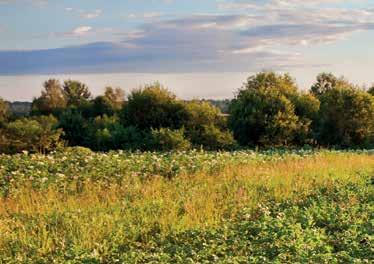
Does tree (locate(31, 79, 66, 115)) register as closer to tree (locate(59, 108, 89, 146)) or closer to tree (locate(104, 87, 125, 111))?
tree (locate(104, 87, 125, 111))

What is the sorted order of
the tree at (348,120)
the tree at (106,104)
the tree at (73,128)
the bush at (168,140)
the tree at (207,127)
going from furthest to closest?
the tree at (106,104)
the tree at (73,128)
the tree at (348,120)
the tree at (207,127)
the bush at (168,140)

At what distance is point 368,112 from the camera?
1831 inches

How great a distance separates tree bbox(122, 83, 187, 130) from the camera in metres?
43.5

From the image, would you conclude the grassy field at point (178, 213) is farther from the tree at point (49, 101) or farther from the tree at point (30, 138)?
the tree at point (49, 101)

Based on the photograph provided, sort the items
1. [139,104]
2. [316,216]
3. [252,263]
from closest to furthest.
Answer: [252,263], [316,216], [139,104]

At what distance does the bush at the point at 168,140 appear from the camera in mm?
38250

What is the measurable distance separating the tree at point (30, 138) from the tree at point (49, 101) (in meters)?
23.2

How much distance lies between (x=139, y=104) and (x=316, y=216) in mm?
34848

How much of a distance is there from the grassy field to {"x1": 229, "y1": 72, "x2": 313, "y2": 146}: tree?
27172 millimetres

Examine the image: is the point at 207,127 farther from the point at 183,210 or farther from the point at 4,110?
the point at 183,210

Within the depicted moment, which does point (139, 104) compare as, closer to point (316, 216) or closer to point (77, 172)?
point (77, 172)

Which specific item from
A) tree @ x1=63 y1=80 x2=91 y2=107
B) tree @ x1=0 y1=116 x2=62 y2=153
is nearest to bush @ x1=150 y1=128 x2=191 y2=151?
tree @ x1=0 y1=116 x2=62 y2=153

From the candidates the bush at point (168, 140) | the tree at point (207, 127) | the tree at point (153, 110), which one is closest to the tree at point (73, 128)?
the tree at point (153, 110)

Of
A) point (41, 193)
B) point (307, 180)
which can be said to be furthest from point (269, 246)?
point (307, 180)
